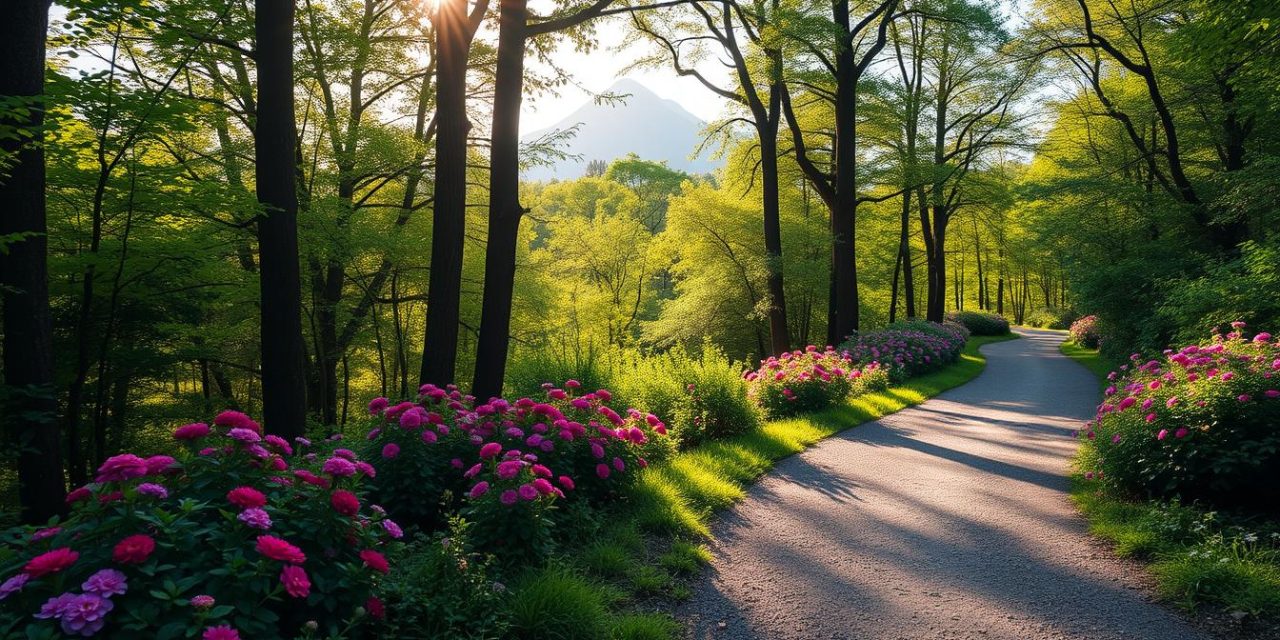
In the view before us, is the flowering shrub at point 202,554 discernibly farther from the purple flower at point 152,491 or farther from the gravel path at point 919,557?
the gravel path at point 919,557

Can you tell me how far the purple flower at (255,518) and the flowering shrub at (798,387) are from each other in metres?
7.82

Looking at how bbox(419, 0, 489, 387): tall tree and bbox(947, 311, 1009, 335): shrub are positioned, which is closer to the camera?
bbox(419, 0, 489, 387): tall tree

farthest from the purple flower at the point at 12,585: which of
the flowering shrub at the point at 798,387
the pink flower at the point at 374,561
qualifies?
the flowering shrub at the point at 798,387

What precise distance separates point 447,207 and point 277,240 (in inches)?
74.2

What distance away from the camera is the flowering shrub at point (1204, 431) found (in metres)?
4.26

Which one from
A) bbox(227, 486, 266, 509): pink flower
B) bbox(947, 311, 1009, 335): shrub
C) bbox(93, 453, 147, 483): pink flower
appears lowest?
bbox(227, 486, 266, 509): pink flower

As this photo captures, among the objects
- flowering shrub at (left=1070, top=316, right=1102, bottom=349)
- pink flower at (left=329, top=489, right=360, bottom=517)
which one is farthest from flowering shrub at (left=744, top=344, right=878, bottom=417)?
flowering shrub at (left=1070, top=316, right=1102, bottom=349)

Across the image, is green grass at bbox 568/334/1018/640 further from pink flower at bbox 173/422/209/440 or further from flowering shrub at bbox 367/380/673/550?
pink flower at bbox 173/422/209/440

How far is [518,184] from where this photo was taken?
313 inches

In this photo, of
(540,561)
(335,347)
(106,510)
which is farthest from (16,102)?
(335,347)

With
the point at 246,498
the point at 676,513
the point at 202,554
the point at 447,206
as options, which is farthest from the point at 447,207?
the point at 202,554

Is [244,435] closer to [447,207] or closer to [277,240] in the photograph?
[277,240]

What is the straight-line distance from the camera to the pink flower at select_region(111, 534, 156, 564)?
6.17 ft

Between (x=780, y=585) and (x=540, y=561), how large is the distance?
59.1 inches
